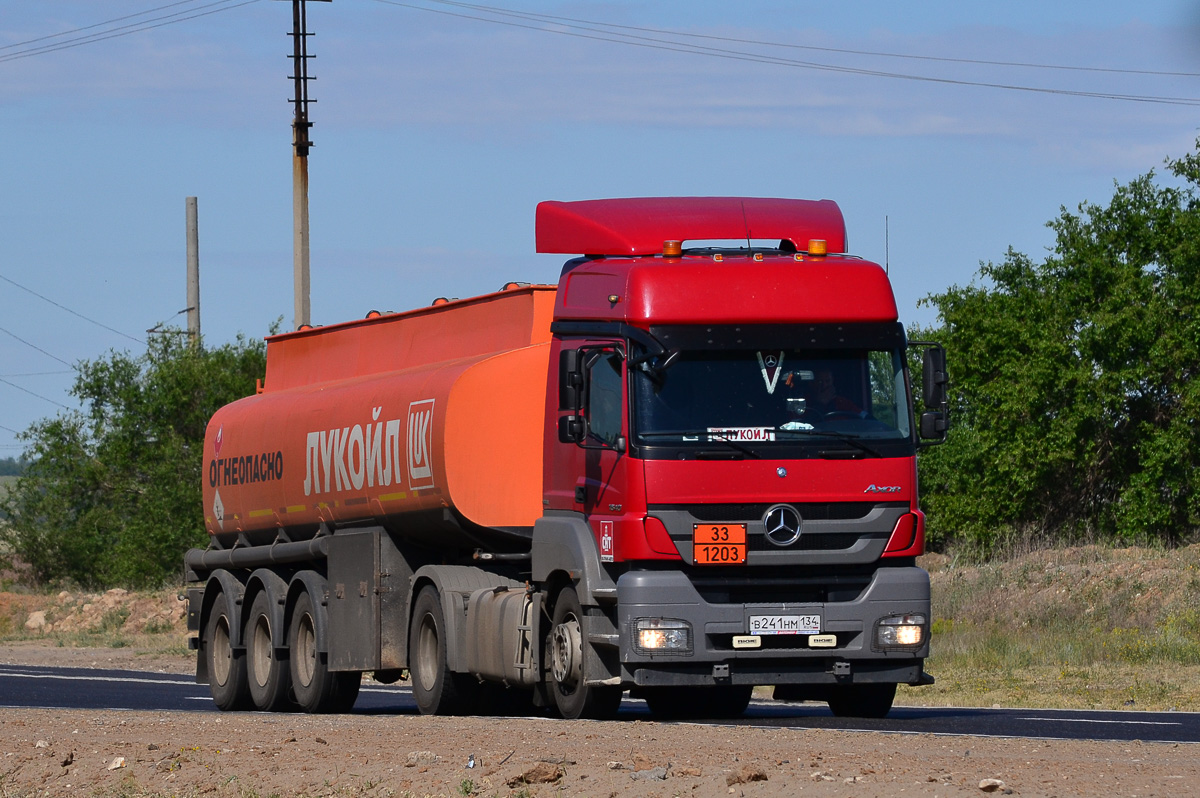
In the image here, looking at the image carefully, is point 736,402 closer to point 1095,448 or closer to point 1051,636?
point 1051,636

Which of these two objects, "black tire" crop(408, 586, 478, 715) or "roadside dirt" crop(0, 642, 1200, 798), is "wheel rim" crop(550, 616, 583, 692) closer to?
"roadside dirt" crop(0, 642, 1200, 798)

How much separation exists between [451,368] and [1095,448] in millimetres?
28163

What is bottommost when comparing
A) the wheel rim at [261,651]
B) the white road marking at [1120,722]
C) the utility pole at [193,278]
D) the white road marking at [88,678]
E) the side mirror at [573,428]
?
the white road marking at [88,678]

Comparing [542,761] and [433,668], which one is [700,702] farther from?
[542,761]

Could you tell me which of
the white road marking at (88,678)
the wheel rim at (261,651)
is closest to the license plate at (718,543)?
the wheel rim at (261,651)

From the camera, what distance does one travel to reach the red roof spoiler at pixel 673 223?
1504 cm

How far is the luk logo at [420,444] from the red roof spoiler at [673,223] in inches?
77.0

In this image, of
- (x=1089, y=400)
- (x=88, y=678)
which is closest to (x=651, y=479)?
(x=88, y=678)

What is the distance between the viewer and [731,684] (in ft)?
44.5

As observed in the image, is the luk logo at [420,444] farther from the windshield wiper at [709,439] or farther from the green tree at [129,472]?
the green tree at [129,472]

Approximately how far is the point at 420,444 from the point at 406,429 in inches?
16.3

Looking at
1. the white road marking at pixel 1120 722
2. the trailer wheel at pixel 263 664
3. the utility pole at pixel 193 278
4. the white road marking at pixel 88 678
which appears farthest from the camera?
the utility pole at pixel 193 278

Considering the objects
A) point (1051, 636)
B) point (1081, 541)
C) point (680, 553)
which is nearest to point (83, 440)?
point (1081, 541)

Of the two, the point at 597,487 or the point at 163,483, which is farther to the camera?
the point at 163,483
